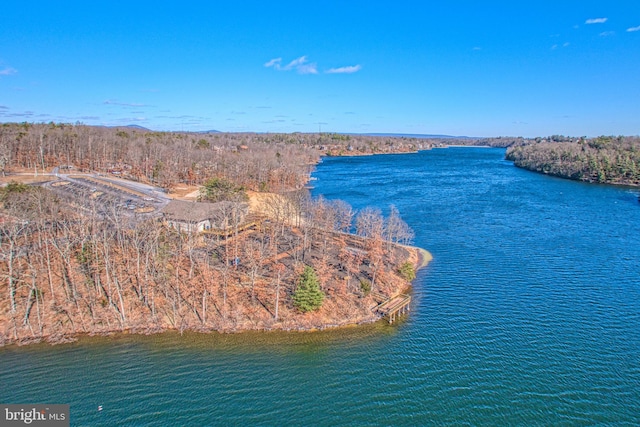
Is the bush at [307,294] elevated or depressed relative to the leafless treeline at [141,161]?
depressed

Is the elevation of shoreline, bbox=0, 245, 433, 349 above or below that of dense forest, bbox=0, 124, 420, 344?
below

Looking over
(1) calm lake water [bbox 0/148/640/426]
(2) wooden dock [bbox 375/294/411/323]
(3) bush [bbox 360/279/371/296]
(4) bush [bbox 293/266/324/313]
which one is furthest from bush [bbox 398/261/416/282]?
(4) bush [bbox 293/266/324/313]

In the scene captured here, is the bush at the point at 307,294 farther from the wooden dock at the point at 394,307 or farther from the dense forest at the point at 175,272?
the wooden dock at the point at 394,307

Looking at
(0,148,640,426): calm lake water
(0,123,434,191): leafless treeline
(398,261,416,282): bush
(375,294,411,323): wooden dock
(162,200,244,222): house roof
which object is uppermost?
(0,123,434,191): leafless treeline

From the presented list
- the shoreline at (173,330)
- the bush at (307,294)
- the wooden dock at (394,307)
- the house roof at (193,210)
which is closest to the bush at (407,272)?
the wooden dock at (394,307)

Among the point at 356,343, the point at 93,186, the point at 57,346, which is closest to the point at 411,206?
the point at 356,343

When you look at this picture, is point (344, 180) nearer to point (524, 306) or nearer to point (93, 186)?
point (93, 186)

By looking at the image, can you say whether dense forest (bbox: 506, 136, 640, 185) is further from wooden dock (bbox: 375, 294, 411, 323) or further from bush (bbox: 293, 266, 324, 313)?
bush (bbox: 293, 266, 324, 313)
